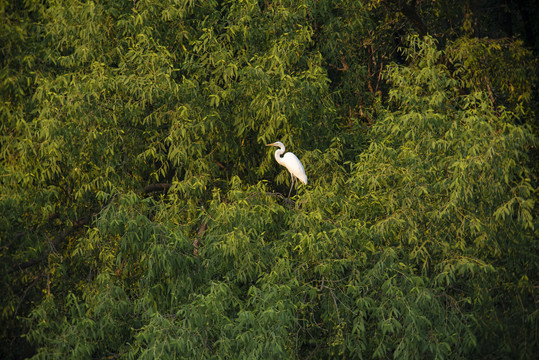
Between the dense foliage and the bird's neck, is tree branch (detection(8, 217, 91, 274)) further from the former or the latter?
the bird's neck

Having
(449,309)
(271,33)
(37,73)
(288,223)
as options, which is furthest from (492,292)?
(37,73)

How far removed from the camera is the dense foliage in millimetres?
5172

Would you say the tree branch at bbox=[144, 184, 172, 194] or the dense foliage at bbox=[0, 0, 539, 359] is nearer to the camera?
the dense foliage at bbox=[0, 0, 539, 359]

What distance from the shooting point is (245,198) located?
5.48 meters

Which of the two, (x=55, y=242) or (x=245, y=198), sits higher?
(x=245, y=198)

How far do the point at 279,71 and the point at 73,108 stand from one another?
167 cm

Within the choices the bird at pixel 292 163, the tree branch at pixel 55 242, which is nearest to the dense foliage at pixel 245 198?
the tree branch at pixel 55 242

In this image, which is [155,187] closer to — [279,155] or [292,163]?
[279,155]

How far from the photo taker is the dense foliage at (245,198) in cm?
517

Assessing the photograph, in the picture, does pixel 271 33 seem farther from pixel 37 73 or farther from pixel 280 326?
pixel 280 326

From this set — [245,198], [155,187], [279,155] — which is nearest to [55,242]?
[155,187]

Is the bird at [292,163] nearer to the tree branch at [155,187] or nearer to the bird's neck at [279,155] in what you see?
the bird's neck at [279,155]

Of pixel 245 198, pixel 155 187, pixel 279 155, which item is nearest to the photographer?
pixel 245 198

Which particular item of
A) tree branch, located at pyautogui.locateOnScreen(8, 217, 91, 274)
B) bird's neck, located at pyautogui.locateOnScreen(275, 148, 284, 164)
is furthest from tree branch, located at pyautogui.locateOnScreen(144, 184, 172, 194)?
bird's neck, located at pyautogui.locateOnScreen(275, 148, 284, 164)
